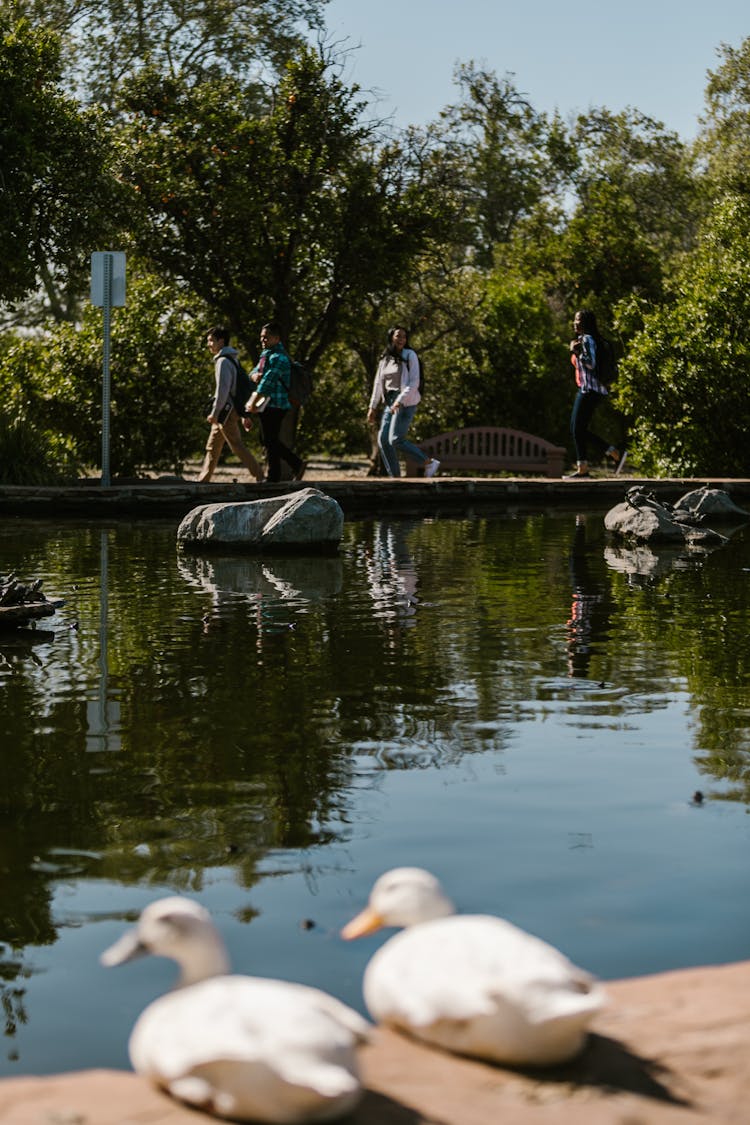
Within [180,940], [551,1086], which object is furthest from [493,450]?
[551,1086]

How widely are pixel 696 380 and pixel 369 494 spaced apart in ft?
19.7

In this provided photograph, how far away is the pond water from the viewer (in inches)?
158

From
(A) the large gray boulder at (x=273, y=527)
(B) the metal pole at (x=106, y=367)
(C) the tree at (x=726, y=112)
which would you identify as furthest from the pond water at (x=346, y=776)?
(C) the tree at (x=726, y=112)

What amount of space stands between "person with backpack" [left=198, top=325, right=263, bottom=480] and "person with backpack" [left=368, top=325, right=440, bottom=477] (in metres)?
1.84

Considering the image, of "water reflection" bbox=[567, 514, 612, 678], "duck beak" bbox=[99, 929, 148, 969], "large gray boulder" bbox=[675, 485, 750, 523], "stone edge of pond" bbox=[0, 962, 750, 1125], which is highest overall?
"large gray boulder" bbox=[675, 485, 750, 523]

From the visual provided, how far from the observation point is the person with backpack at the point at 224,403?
17.6 metres

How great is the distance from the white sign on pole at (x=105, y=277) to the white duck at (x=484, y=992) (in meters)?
14.2

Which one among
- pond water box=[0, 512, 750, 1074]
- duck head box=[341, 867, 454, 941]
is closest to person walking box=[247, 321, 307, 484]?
pond water box=[0, 512, 750, 1074]

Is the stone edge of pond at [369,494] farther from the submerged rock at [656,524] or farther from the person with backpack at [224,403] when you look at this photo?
the submerged rock at [656,524]

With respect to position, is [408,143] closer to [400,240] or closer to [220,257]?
[400,240]

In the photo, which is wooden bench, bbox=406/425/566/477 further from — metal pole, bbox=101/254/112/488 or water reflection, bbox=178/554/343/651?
water reflection, bbox=178/554/343/651

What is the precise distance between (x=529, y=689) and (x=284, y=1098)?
4510 millimetres

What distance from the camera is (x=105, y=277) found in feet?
55.4

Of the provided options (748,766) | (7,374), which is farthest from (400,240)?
(748,766)
